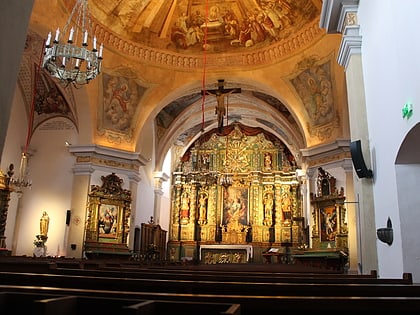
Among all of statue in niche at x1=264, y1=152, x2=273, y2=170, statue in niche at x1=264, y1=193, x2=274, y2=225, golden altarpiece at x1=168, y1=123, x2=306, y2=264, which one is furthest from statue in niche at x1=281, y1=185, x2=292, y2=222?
statue in niche at x1=264, y1=152, x2=273, y2=170

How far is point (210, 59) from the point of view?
15188mm

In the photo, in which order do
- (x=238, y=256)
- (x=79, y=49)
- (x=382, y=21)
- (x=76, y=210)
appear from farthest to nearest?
(x=238, y=256) < (x=76, y=210) < (x=79, y=49) < (x=382, y=21)

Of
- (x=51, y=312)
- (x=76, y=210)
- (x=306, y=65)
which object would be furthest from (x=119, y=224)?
(x=51, y=312)

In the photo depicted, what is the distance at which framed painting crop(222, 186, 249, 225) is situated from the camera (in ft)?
70.8

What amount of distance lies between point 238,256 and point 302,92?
31.6 feet

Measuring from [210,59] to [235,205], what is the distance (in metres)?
9.01

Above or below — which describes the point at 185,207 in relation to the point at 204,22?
below

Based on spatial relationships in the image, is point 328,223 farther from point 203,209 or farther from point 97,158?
point 203,209

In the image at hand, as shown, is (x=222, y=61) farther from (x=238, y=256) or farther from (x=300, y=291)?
(x=300, y=291)

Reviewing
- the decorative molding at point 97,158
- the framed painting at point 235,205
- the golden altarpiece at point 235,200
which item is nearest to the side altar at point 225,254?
the golden altarpiece at point 235,200

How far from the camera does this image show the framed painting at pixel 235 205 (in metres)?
21.6

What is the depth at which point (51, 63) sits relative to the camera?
851 cm

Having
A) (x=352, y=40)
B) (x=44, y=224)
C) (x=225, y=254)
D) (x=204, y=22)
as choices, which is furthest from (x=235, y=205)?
(x=352, y=40)

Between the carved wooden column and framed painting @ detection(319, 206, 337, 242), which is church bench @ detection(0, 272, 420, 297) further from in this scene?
framed painting @ detection(319, 206, 337, 242)
